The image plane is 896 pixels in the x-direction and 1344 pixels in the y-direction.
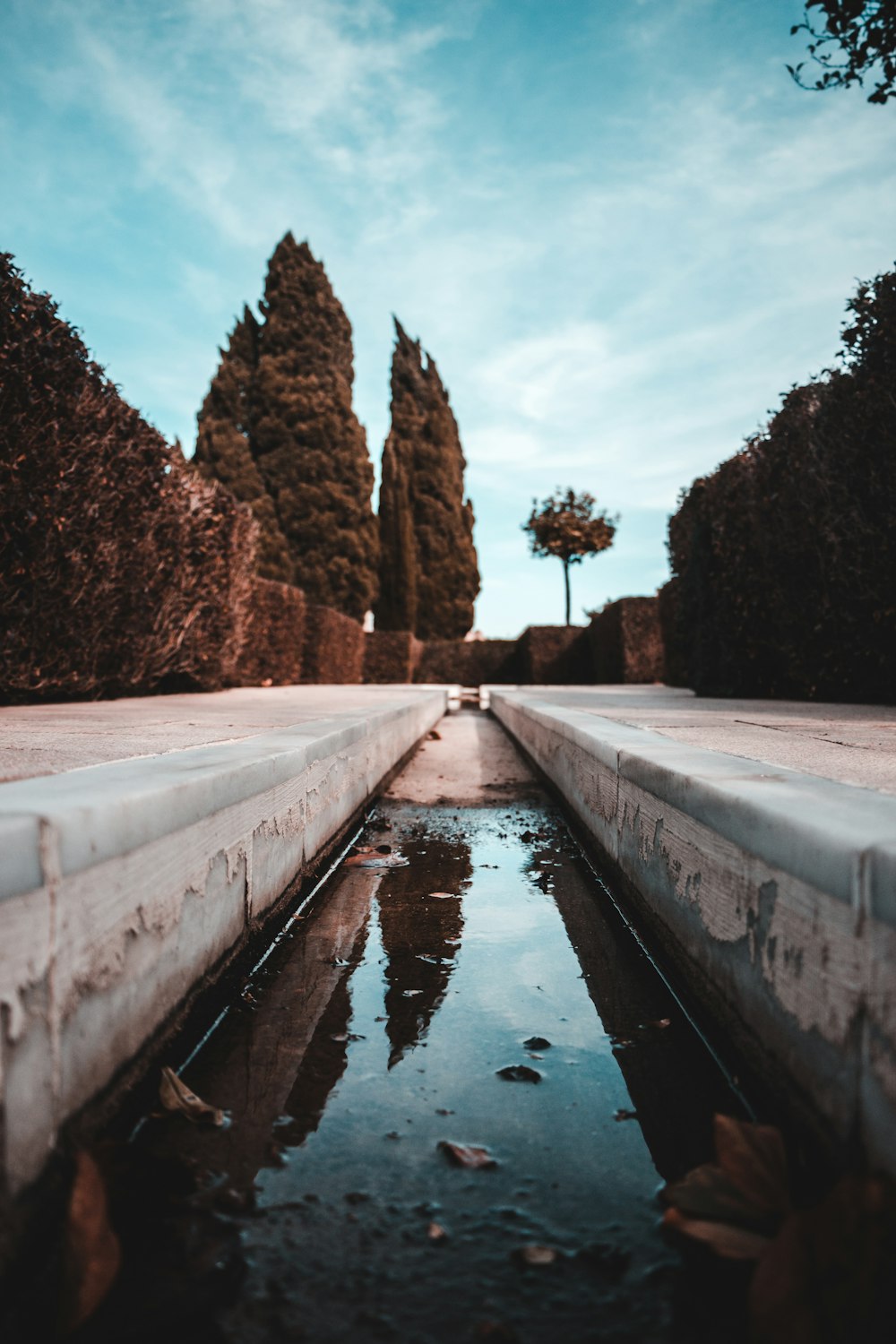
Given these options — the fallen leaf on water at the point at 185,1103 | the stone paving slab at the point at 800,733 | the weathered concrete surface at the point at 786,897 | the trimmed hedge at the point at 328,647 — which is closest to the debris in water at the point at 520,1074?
the weathered concrete surface at the point at 786,897

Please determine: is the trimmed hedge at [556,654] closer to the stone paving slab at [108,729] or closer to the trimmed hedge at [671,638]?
the trimmed hedge at [671,638]

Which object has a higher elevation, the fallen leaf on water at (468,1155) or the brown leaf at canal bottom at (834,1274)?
the brown leaf at canal bottom at (834,1274)

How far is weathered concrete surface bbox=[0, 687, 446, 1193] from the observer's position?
1045mm

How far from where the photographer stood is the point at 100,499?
6.28 metres

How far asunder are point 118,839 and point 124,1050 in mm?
378

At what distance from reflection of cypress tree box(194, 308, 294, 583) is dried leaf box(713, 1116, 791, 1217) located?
897 inches

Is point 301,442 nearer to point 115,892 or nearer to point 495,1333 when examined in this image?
point 115,892

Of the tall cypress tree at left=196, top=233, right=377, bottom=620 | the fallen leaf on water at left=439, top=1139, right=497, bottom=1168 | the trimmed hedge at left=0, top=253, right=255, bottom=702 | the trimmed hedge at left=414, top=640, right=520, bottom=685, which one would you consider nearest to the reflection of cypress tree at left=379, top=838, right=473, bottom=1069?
the fallen leaf on water at left=439, top=1139, right=497, bottom=1168

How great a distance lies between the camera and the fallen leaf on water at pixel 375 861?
3145 mm

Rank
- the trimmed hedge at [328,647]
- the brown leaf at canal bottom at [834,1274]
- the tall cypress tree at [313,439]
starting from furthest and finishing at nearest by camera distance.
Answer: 1. the tall cypress tree at [313,439]
2. the trimmed hedge at [328,647]
3. the brown leaf at canal bottom at [834,1274]

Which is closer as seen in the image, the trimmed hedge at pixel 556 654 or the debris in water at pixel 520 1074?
the debris in water at pixel 520 1074

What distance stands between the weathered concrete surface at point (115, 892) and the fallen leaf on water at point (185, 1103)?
88mm

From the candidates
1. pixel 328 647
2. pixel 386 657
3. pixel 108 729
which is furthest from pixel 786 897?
pixel 386 657

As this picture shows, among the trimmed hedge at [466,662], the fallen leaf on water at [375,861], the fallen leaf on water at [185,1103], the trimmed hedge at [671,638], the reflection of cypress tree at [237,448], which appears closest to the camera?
the fallen leaf on water at [185,1103]
